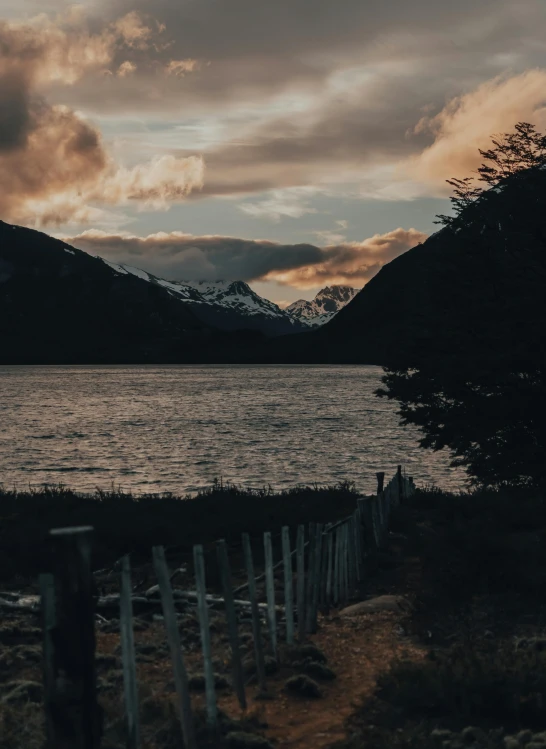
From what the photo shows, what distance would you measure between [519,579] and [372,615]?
2.54 meters

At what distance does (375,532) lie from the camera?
53.6 feet

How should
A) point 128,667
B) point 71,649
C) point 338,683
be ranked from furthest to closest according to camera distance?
point 338,683 < point 128,667 < point 71,649

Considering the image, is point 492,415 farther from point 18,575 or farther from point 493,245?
point 18,575

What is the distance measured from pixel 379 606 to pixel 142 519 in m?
7.76

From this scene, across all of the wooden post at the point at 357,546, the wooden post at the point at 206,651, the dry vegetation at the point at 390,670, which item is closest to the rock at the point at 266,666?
the dry vegetation at the point at 390,670

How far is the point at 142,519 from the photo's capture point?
18.1 metres

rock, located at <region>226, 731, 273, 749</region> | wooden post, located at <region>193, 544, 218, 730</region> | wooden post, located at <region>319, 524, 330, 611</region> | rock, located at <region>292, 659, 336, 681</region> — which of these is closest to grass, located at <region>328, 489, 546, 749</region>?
rock, located at <region>226, 731, 273, 749</region>

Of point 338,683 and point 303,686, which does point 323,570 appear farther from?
point 303,686

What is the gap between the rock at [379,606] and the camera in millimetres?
11766

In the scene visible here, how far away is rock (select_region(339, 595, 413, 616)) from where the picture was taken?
463 inches

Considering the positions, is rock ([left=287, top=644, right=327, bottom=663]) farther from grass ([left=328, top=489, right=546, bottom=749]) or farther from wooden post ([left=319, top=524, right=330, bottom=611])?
wooden post ([left=319, top=524, right=330, bottom=611])

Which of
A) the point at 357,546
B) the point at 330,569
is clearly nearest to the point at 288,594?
the point at 330,569

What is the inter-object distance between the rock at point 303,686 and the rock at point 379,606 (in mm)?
3504

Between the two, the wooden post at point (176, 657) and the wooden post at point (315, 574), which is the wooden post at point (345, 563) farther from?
the wooden post at point (176, 657)
